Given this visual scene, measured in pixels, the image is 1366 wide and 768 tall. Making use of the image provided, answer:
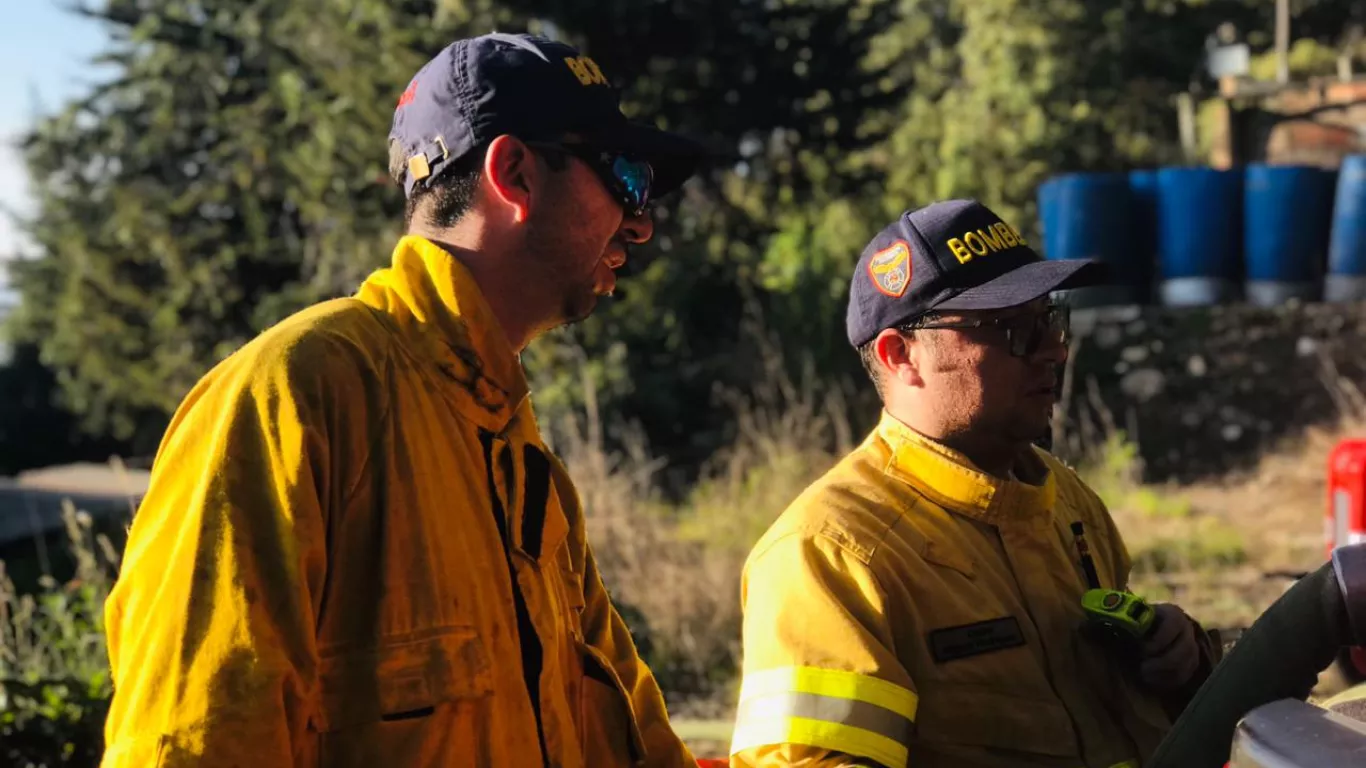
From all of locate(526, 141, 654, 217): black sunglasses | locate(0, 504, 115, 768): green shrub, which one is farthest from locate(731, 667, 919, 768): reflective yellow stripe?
locate(0, 504, 115, 768): green shrub

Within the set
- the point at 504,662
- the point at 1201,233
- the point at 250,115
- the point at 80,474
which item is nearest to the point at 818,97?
the point at 1201,233

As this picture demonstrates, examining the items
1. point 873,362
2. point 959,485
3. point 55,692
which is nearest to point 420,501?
point 959,485

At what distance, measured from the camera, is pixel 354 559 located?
5.27 feet

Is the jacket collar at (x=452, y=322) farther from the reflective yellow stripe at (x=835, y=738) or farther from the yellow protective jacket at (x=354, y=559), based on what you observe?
the reflective yellow stripe at (x=835, y=738)

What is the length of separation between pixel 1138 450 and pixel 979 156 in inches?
232

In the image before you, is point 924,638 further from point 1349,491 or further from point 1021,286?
point 1349,491

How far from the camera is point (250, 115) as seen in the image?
45.2ft

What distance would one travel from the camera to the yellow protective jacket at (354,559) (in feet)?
4.76

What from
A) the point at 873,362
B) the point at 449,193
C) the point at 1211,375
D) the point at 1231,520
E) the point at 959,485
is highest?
the point at 449,193

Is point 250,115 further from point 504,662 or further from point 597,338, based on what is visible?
point 504,662

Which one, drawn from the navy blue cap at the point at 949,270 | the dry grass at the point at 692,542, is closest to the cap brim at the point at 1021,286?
the navy blue cap at the point at 949,270

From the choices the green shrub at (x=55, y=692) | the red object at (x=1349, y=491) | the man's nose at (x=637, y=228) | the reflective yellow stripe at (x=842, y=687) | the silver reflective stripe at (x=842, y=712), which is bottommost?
the green shrub at (x=55, y=692)

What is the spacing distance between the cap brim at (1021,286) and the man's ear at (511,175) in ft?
2.94

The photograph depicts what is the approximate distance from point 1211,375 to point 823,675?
9.77 meters
